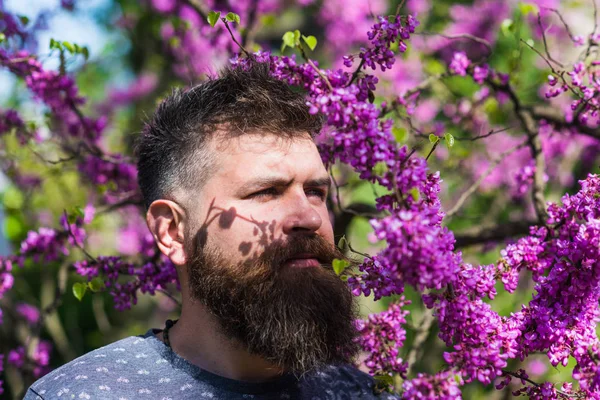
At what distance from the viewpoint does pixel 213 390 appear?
2.28 meters

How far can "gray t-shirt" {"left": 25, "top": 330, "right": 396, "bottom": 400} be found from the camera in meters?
2.20

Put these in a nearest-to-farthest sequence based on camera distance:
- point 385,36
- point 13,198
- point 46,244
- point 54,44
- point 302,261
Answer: point 385,36 < point 302,261 < point 54,44 < point 46,244 < point 13,198

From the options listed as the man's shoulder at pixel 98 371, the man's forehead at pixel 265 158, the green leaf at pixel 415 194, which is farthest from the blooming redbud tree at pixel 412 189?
the man's shoulder at pixel 98 371

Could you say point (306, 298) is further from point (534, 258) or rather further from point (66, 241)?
point (66, 241)

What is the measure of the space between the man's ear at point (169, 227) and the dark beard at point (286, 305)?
8.7 inches

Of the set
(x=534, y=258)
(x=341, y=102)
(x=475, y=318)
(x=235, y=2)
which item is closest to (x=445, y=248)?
(x=475, y=318)

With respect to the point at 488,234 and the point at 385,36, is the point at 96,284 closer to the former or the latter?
the point at 385,36

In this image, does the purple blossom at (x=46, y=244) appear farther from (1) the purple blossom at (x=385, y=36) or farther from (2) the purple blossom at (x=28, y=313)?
(2) the purple blossom at (x=28, y=313)

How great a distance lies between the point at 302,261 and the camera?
7.30 feet

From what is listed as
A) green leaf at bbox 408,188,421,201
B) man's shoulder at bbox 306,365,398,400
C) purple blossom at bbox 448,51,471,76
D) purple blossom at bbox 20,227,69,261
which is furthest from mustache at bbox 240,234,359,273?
purple blossom at bbox 20,227,69,261

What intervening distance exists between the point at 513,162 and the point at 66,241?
414cm

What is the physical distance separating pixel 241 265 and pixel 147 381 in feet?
1.69

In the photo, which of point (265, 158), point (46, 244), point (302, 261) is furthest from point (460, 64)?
point (46, 244)

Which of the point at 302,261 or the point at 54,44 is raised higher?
the point at 54,44
